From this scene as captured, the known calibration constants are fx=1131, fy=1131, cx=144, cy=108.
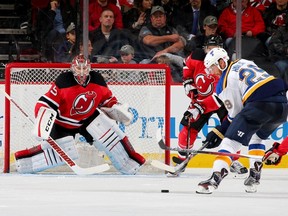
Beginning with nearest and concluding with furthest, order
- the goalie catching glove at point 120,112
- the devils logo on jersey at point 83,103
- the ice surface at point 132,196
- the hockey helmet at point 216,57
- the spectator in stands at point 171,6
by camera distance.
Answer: the ice surface at point 132,196 < the hockey helmet at point 216,57 < the devils logo on jersey at point 83,103 < the goalie catching glove at point 120,112 < the spectator in stands at point 171,6

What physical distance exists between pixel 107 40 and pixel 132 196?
2.92 m

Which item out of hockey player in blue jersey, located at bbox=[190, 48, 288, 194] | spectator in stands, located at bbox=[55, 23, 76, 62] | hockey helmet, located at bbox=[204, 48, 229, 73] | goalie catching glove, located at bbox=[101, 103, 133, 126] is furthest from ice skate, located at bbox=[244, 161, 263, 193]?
spectator in stands, located at bbox=[55, 23, 76, 62]

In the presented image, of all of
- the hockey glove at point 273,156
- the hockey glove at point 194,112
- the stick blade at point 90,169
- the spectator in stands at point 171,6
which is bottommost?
the stick blade at point 90,169

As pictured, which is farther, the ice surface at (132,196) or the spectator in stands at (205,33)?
the spectator in stands at (205,33)

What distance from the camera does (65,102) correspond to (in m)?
8.30

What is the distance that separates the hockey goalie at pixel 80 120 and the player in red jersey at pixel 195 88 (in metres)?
0.40

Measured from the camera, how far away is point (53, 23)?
31.1ft

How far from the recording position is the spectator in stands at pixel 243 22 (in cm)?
955

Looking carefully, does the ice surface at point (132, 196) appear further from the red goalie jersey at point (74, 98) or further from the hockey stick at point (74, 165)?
the red goalie jersey at point (74, 98)

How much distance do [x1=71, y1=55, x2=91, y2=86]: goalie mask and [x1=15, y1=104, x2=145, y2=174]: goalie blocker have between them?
1.10ft

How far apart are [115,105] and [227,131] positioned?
5.28ft

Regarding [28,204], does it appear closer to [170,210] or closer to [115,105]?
[170,210]

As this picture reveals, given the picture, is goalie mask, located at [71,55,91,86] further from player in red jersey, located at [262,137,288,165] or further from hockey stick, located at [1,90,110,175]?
player in red jersey, located at [262,137,288,165]

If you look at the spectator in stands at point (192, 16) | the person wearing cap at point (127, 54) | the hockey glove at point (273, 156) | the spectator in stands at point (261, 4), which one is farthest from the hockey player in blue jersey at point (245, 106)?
the spectator in stands at point (261, 4)
